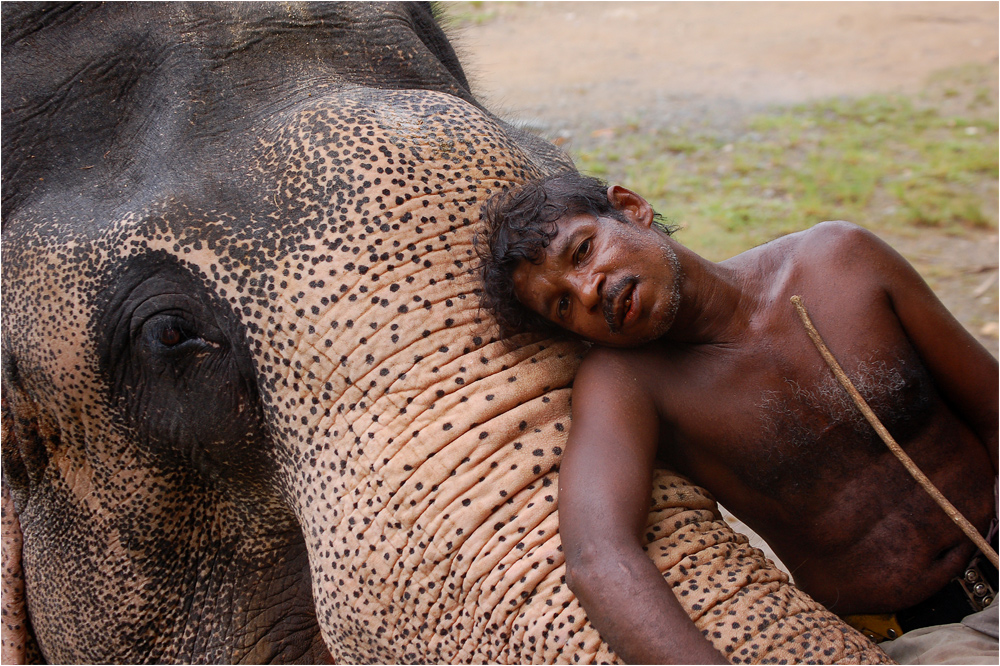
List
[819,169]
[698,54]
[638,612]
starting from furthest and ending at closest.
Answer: [698,54] → [819,169] → [638,612]

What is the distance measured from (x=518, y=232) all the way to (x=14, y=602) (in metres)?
1.76

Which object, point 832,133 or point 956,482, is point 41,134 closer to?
point 956,482

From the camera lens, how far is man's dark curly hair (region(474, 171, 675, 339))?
201 cm

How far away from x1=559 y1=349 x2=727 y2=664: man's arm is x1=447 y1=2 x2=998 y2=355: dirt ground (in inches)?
254

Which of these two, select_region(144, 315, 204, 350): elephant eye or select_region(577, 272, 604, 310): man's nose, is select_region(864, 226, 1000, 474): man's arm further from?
select_region(144, 315, 204, 350): elephant eye

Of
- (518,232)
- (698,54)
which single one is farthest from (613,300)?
(698,54)

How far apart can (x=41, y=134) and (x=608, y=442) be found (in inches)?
58.9

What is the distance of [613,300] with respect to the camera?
1957 millimetres

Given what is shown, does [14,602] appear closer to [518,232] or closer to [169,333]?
[169,333]

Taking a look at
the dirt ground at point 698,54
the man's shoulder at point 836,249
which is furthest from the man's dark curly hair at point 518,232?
the dirt ground at point 698,54

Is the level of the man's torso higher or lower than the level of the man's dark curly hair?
lower

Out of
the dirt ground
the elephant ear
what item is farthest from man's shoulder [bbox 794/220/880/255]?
the dirt ground

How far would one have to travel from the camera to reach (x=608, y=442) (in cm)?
184

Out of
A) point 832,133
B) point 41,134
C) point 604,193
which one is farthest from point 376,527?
point 832,133
